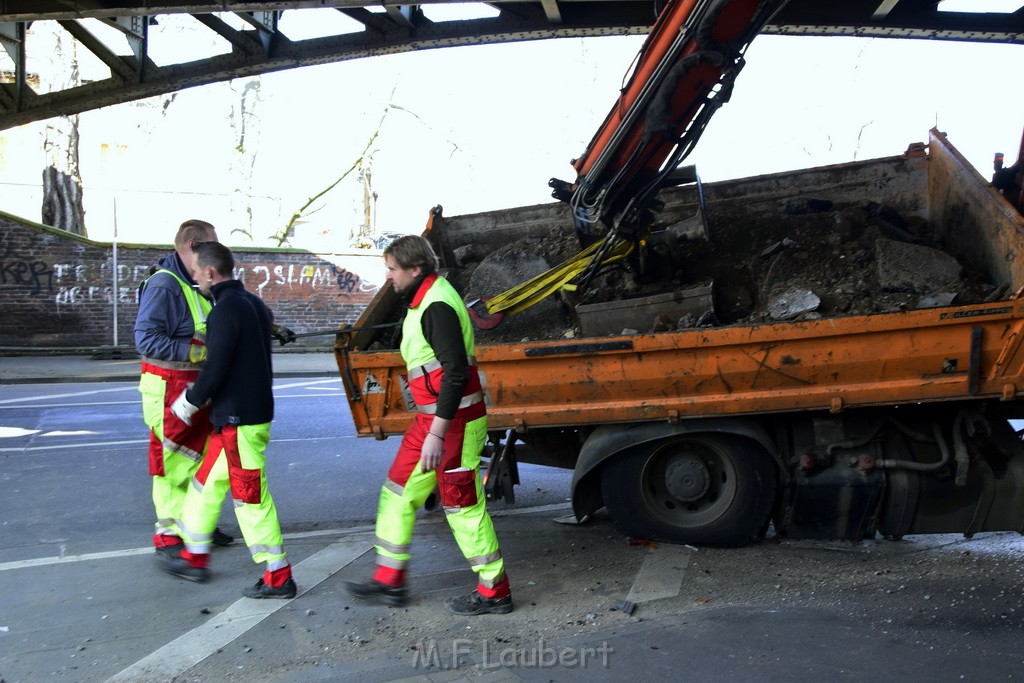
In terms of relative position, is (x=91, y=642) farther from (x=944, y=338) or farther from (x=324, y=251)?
(x=324, y=251)

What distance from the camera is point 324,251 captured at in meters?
20.3

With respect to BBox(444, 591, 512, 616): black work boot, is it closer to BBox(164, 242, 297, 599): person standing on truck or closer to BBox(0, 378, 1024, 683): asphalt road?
BBox(0, 378, 1024, 683): asphalt road

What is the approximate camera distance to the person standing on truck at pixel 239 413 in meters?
4.45

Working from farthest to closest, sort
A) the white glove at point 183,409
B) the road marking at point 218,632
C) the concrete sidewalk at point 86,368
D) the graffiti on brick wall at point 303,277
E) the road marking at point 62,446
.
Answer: the graffiti on brick wall at point 303,277, the concrete sidewalk at point 86,368, the road marking at point 62,446, the white glove at point 183,409, the road marking at point 218,632

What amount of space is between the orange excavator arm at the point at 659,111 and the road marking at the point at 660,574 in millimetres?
1936

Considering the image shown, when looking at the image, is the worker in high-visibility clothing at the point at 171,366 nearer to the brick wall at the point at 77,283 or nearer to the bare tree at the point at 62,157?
the brick wall at the point at 77,283

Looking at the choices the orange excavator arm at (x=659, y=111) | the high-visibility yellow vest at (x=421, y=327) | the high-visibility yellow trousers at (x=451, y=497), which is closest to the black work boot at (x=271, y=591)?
the high-visibility yellow trousers at (x=451, y=497)

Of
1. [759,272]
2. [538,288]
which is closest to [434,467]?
[538,288]

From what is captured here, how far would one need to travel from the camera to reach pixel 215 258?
458 cm

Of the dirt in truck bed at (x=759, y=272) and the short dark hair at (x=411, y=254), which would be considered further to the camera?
the dirt in truck bed at (x=759, y=272)

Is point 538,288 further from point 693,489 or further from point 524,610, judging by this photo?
point 524,610

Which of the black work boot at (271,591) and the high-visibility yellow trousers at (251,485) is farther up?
the high-visibility yellow trousers at (251,485)

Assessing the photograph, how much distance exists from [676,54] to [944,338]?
208cm

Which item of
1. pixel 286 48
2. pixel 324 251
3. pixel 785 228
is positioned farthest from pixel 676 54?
pixel 324 251
